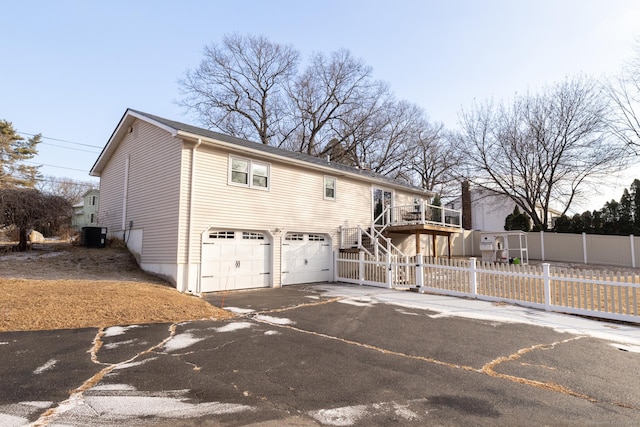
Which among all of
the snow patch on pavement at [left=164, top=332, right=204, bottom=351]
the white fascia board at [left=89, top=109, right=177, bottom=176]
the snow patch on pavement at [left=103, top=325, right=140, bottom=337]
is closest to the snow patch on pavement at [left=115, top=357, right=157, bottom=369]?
the snow patch on pavement at [left=164, top=332, right=204, bottom=351]

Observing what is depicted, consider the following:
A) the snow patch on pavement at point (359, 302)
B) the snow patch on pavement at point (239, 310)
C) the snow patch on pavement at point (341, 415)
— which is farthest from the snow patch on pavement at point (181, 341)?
the snow patch on pavement at point (359, 302)

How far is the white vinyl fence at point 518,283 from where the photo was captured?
7543mm

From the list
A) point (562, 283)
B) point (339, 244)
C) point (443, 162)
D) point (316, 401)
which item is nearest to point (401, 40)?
point (339, 244)

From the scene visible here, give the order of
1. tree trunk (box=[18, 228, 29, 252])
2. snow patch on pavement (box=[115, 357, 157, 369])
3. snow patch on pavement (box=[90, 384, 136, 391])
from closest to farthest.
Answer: snow patch on pavement (box=[90, 384, 136, 391])
snow patch on pavement (box=[115, 357, 157, 369])
tree trunk (box=[18, 228, 29, 252])

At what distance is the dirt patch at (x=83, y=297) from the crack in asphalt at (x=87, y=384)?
1.17 meters

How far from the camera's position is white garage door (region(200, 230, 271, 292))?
36.4 feet

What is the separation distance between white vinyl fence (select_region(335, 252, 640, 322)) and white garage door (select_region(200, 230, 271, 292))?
377cm

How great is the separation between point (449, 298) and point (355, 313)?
3.62 meters

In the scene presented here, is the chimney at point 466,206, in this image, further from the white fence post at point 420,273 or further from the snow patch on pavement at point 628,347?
the snow patch on pavement at point 628,347

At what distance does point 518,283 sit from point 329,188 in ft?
28.2

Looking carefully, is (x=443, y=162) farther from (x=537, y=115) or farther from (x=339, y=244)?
(x=339, y=244)

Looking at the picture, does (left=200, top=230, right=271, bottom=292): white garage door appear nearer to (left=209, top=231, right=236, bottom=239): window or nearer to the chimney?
(left=209, top=231, right=236, bottom=239): window

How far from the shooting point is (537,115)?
22672mm

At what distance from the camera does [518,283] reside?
9070 mm
